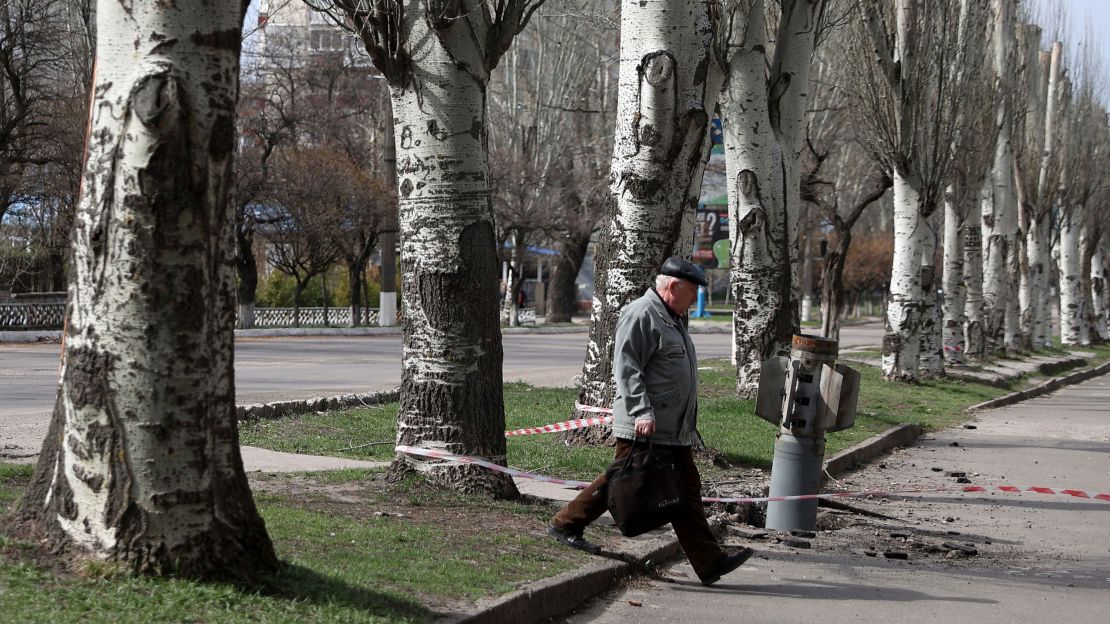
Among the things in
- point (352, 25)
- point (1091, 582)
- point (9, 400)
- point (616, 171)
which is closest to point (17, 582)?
point (352, 25)

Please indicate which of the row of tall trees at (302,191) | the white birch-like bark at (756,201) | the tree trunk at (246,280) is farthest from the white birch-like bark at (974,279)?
the tree trunk at (246,280)

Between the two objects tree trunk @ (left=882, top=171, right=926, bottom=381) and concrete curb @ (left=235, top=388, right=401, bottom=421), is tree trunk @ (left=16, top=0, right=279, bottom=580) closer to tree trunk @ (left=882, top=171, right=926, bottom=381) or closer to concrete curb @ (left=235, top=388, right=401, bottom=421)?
concrete curb @ (left=235, top=388, right=401, bottom=421)

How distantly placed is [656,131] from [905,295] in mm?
12852

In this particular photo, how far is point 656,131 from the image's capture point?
10984mm

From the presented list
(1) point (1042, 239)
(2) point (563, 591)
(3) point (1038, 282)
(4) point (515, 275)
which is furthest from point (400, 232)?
(1) point (1042, 239)

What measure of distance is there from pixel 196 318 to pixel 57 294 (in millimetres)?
32721

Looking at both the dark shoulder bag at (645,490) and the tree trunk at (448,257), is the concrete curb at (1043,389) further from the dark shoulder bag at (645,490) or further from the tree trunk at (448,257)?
the dark shoulder bag at (645,490)

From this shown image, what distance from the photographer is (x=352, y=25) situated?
8.53 m

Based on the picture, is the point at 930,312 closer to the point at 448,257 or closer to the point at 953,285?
the point at 953,285

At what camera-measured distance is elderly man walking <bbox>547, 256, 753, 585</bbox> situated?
6.91 meters

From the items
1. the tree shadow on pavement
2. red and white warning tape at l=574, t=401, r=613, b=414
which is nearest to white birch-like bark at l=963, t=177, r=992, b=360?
red and white warning tape at l=574, t=401, r=613, b=414

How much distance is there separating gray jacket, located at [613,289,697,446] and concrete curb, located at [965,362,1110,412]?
14.8 meters

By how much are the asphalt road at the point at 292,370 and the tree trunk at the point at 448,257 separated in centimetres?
371

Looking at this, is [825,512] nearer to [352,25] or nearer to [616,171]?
[616,171]
